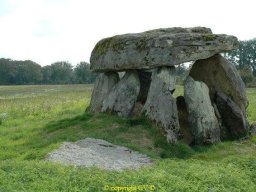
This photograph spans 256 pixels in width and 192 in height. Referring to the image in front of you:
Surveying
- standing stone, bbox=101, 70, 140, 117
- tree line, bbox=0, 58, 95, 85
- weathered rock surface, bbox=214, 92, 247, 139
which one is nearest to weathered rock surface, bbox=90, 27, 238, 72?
standing stone, bbox=101, 70, 140, 117

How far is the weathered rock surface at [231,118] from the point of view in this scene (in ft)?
72.9

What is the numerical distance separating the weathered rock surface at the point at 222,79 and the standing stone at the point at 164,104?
333cm

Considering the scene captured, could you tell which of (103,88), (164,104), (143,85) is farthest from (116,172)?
(103,88)

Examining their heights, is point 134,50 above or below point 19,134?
above

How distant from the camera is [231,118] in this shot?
22.4 meters

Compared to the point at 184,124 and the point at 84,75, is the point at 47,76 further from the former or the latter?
the point at 184,124

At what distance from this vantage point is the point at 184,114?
74.0 ft

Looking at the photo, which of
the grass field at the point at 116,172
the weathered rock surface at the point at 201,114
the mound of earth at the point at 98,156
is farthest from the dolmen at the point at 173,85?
the mound of earth at the point at 98,156

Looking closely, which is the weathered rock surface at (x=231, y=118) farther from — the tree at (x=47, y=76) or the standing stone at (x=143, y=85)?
the tree at (x=47, y=76)

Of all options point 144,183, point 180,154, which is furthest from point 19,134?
point 144,183

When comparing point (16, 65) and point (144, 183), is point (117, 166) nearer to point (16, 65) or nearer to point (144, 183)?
point (144, 183)

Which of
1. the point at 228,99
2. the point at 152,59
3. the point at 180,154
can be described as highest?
the point at 152,59

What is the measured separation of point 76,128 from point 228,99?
315 inches

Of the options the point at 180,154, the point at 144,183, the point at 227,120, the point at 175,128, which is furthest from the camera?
the point at 227,120
